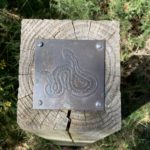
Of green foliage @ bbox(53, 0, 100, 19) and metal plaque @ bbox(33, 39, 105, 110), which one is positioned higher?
green foliage @ bbox(53, 0, 100, 19)

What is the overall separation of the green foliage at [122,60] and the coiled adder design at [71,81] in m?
1.19

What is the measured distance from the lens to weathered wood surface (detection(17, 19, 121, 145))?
6.14 ft

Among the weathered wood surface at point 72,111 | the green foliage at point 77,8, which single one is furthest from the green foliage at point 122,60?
the weathered wood surface at point 72,111

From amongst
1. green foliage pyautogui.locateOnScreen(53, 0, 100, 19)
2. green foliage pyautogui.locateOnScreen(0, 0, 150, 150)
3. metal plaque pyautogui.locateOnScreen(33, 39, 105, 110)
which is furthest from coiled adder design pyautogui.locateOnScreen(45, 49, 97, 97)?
green foliage pyautogui.locateOnScreen(53, 0, 100, 19)

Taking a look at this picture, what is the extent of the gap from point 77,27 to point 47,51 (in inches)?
7.6

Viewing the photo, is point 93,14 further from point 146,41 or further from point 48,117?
point 48,117

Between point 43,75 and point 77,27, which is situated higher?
point 77,27

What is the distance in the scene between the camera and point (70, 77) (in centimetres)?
185

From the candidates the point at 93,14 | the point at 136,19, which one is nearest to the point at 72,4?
the point at 93,14

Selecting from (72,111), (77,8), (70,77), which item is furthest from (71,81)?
(77,8)

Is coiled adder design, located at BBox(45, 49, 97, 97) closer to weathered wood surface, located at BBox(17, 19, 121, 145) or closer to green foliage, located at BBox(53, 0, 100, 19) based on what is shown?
weathered wood surface, located at BBox(17, 19, 121, 145)

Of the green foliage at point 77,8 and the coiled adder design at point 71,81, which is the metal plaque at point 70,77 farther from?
the green foliage at point 77,8

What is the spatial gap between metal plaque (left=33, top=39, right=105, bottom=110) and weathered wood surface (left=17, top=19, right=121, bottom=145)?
0.04 meters

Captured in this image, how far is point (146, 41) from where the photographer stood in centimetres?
336
